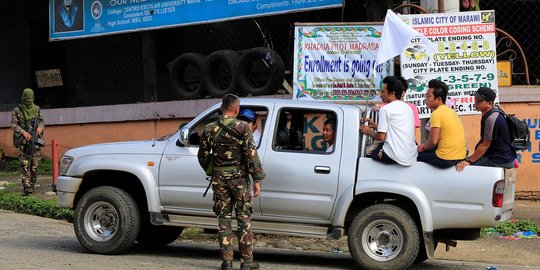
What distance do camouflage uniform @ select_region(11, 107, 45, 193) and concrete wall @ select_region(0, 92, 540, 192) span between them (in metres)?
2.16

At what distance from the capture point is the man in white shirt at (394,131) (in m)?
7.68

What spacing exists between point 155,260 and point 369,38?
3.89m

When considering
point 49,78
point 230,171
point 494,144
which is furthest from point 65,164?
point 49,78

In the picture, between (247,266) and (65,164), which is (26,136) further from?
(247,266)

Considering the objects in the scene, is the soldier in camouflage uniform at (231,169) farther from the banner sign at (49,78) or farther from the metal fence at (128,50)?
the banner sign at (49,78)

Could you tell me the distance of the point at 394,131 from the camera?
25.6ft

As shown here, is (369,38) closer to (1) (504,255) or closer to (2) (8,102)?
(1) (504,255)

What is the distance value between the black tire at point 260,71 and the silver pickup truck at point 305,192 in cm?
488

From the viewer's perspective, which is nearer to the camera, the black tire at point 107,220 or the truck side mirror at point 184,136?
the truck side mirror at point 184,136

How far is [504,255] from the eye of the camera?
9.16 metres

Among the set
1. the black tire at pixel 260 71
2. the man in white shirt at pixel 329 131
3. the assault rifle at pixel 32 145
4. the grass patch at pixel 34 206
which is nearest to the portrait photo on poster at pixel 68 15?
the assault rifle at pixel 32 145

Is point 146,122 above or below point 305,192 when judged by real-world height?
above

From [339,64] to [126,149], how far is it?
3.05 m

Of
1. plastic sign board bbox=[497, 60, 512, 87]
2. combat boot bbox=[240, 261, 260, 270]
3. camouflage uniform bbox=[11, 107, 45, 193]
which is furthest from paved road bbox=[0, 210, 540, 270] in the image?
plastic sign board bbox=[497, 60, 512, 87]
